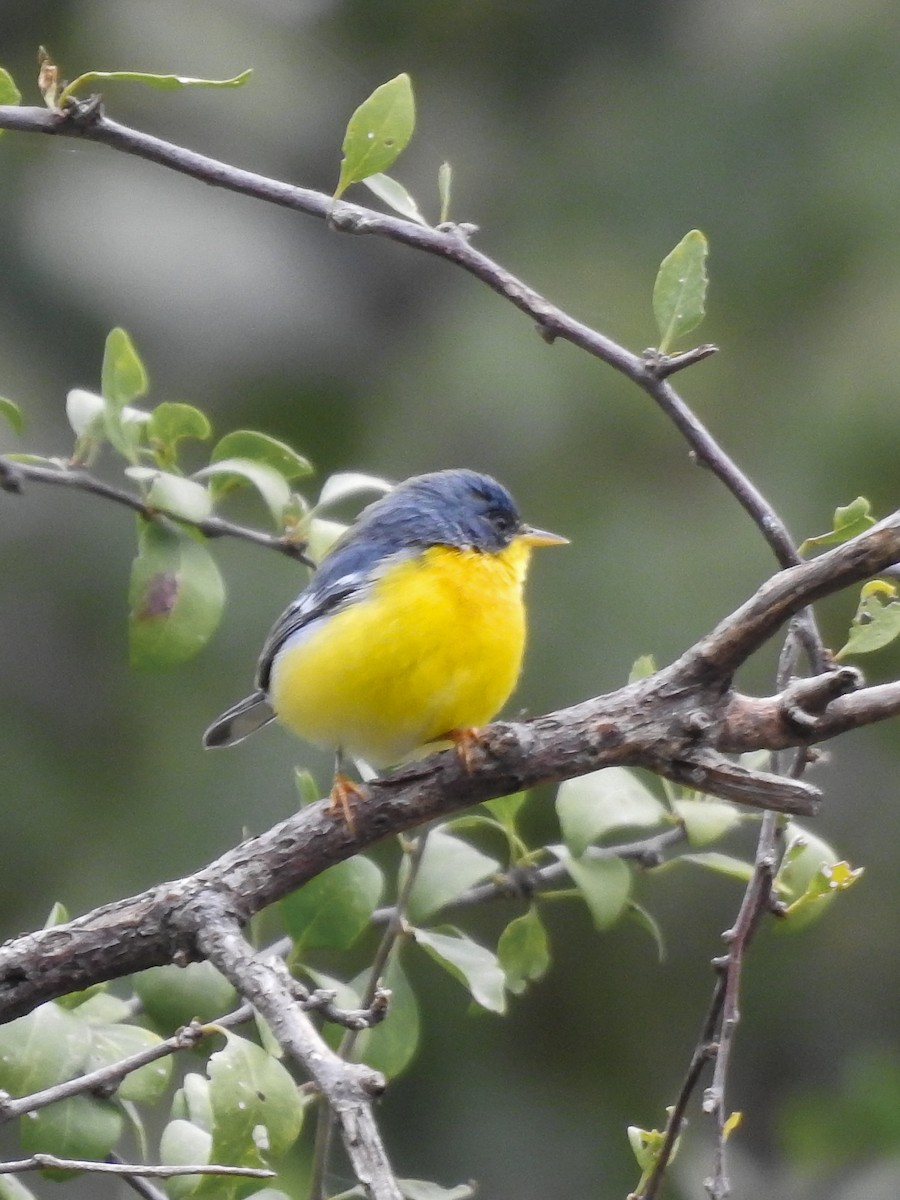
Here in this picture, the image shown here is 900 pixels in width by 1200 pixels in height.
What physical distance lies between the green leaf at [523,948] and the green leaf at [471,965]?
0.07 metres

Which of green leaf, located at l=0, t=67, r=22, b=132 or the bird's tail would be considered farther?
the bird's tail

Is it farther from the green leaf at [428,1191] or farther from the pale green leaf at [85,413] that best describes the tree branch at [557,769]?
the pale green leaf at [85,413]

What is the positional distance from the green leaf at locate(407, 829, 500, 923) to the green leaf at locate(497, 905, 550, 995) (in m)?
0.10

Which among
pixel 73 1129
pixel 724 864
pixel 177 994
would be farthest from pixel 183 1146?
pixel 724 864

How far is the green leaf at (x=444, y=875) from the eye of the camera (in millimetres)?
2658

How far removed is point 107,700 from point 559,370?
2521 millimetres

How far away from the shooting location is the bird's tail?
368 centimetres

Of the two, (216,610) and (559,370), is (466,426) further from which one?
(216,610)

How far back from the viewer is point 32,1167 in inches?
75.8

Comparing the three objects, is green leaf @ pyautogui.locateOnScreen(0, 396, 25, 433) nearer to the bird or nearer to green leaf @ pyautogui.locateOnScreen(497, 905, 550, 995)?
the bird

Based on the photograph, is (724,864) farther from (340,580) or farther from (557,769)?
(340,580)

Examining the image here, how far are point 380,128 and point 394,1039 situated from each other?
1.43 metres

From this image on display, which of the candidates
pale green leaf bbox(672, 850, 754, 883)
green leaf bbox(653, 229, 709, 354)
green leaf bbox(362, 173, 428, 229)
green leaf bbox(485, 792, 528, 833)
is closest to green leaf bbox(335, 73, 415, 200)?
green leaf bbox(362, 173, 428, 229)

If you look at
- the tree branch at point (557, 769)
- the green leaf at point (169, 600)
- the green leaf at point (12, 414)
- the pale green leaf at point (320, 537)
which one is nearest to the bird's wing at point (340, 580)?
the pale green leaf at point (320, 537)
